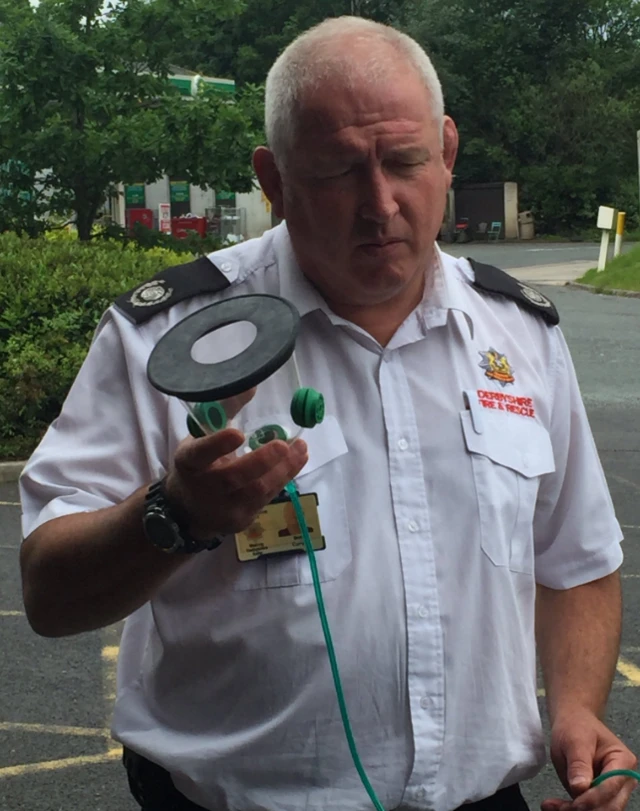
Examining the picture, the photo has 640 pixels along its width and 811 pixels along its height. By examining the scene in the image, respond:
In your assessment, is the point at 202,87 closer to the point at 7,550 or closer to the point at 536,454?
the point at 7,550

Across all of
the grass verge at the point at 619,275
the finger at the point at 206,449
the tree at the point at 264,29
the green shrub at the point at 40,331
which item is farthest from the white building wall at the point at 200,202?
the finger at the point at 206,449

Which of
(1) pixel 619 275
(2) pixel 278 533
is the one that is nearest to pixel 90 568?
(2) pixel 278 533

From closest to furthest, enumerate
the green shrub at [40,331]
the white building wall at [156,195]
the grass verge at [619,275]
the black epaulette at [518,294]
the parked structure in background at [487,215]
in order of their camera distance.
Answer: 1. the black epaulette at [518,294]
2. the green shrub at [40,331]
3. the grass verge at [619,275]
4. the white building wall at [156,195]
5. the parked structure in background at [487,215]

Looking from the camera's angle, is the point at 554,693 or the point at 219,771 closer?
the point at 219,771

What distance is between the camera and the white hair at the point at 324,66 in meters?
1.82

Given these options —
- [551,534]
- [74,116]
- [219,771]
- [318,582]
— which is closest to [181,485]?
[318,582]

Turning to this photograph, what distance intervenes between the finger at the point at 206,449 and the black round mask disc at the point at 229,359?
0.04 meters

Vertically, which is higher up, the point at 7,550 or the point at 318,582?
the point at 318,582

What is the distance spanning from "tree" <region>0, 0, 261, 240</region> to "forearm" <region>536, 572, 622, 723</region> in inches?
391

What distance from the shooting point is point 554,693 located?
200 cm

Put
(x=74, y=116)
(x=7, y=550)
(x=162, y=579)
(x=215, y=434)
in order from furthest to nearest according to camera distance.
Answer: (x=74, y=116)
(x=7, y=550)
(x=162, y=579)
(x=215, y=434)

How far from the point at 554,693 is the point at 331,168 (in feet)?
3.15

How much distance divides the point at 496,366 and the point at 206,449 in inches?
31.2

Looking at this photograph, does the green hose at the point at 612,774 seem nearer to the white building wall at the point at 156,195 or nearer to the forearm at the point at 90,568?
the forearm at the point at 90,568
